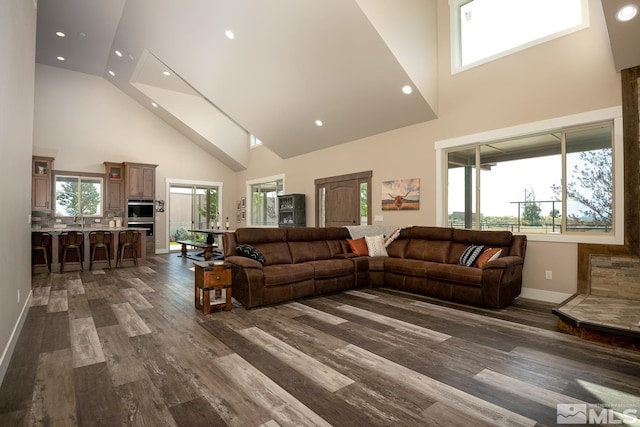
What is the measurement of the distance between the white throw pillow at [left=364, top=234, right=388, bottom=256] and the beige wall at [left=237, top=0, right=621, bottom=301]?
0.77 m

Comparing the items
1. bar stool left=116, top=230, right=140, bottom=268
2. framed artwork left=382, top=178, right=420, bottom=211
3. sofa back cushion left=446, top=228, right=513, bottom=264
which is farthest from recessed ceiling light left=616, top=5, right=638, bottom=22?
bar stool left=116, top=230, right=140, bottom=268

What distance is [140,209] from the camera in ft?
31.0

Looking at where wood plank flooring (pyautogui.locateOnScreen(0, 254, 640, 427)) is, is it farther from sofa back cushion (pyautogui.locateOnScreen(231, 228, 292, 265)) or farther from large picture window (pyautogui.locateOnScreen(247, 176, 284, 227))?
large picture window (pyautogui.locateOnScreen(247, 176, 284, 227))

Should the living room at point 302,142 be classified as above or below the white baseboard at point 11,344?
above

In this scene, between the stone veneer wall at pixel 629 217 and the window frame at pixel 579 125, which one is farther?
the window frame at pixel 579 125

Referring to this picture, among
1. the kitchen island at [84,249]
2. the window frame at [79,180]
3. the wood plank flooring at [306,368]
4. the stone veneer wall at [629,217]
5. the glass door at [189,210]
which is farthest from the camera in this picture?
the glass door at [189,210]

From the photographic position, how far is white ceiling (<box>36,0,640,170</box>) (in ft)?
15.6

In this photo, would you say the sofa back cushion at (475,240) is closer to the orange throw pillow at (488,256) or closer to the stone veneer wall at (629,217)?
the orange throw pillow at (488,256)

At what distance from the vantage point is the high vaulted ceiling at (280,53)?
4.83 metres

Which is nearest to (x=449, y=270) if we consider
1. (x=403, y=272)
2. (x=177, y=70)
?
(x=403, y=272)

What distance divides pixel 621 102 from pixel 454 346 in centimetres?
355

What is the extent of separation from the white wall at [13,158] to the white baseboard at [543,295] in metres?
5.59

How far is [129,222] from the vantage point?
929cm

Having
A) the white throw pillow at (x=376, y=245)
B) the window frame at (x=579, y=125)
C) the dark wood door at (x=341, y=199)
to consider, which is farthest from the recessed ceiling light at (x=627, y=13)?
the dark wood door at (x=341, y=199)
